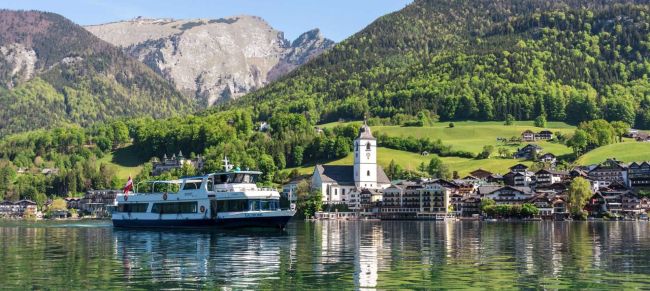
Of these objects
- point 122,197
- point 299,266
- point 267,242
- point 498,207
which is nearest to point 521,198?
point 498,207

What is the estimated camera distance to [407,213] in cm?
19725

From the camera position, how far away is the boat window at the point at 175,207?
108812mm

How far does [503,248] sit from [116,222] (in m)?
66.1

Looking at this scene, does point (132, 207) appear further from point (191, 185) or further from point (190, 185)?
point (190, 185)

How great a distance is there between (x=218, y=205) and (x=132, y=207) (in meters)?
18.5

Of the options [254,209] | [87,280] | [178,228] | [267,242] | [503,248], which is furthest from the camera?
[178,228]

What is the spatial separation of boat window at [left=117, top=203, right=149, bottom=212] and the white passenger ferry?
0.85 feet

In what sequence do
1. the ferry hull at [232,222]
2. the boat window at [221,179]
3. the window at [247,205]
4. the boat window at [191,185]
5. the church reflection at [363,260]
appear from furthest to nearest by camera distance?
the boat window at [191,185], the boat window at [221,179], the window at [247,205], the ferry hull at [232,222], the church reflection at [363,260]

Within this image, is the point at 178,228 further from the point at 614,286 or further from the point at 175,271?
the point at 614,286

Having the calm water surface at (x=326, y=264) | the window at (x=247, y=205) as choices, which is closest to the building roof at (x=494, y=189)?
the window at (x=247, y=205)

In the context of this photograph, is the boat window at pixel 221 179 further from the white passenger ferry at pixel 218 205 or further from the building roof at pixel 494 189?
the building roof at pixel 494 189

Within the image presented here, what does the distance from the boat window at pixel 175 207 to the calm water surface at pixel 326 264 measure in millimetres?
25104

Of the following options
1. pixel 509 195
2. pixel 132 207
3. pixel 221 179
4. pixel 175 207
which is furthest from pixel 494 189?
pixel 221 179

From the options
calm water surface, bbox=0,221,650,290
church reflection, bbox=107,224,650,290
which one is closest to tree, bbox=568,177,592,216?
church reflection, bbox=107,224,650,290
